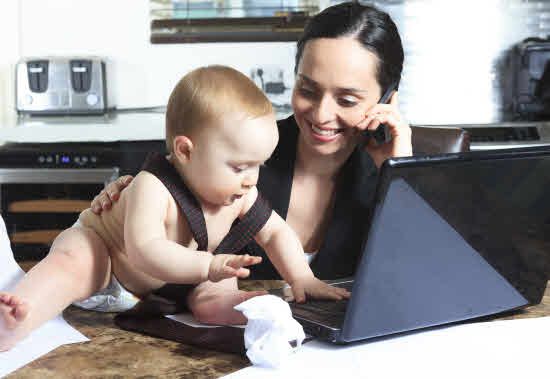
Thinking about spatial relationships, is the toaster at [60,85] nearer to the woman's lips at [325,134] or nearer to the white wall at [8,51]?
the white wall at [8,51]

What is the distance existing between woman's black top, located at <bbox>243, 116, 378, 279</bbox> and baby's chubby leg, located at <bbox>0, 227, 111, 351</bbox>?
1.46ft

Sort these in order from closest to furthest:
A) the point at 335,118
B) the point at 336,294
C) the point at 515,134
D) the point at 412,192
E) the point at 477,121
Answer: the point at 412,192, the point at 336,294, the point at 335,118, the point at 515,134, the point at 477,121

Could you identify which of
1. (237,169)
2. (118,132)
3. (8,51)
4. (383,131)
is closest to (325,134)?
(383,131)

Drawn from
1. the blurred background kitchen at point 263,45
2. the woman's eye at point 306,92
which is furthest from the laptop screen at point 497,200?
the blurred background kitchen at point 263,45

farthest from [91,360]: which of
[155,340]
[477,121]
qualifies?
[477,121]

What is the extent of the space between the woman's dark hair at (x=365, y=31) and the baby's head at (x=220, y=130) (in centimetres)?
43

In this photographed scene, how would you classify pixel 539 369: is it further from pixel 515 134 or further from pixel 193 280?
pixel 515 134

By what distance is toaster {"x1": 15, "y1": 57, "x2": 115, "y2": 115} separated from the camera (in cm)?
305

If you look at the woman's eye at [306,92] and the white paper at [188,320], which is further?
the woman's eye at [306,92]

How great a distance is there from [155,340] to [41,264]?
7.6 inches

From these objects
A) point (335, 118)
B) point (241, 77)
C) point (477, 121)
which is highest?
point (241, 77)

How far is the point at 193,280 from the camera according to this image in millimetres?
877

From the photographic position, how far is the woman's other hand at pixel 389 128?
4.27 ft

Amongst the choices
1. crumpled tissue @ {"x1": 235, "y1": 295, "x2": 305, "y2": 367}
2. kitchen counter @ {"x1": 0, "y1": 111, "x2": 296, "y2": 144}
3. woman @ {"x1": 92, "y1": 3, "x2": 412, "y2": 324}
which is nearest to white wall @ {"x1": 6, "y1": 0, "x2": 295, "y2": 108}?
kitchen counter @ {"x1": 0, "y1": 111, "x2": 296, "y2": 144}
